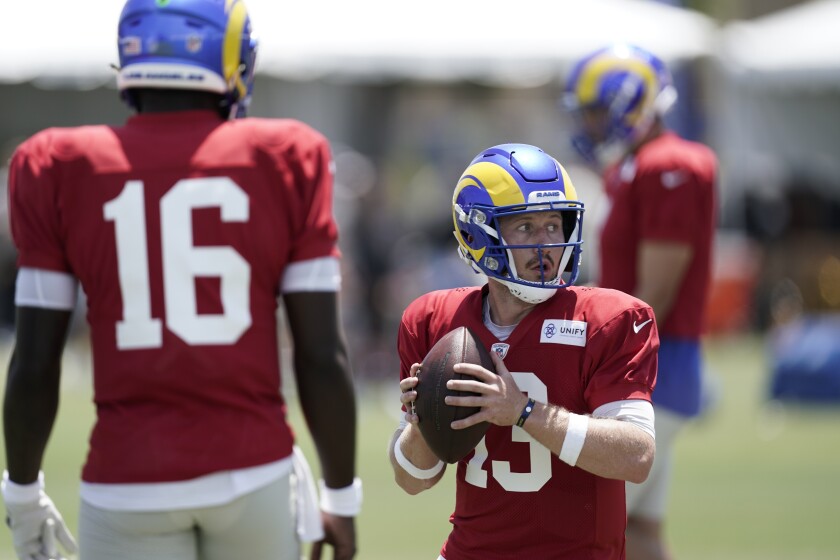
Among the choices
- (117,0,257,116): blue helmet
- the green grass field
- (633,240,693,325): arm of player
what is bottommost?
the green grass field

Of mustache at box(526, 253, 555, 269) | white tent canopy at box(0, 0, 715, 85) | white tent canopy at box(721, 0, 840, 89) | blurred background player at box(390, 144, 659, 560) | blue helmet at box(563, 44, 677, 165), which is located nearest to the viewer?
blurred background player at box(390, 144, 659, 560)

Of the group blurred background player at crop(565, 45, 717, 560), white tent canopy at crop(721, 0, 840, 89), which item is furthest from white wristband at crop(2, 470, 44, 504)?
white tent canopy at crop(721, 0, 840, 89)

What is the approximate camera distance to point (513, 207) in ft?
11.1

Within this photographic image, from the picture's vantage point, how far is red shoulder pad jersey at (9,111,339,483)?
11.1ft

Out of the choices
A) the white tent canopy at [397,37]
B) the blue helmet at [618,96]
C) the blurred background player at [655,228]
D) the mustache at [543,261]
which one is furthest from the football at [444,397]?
the white tent canopy at [397,37]

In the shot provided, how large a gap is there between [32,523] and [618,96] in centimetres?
308

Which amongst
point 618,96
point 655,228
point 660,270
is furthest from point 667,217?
point 618,96

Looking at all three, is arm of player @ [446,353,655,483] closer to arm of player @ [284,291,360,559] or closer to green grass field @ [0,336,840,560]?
arm of player @ [284,291,360,559]

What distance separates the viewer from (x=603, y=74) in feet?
18.4

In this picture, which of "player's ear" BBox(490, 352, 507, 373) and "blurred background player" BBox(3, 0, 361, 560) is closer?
"player's ear" BBox(490, 352, 507, 373)

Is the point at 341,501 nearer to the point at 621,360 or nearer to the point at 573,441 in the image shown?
the point at 573,441

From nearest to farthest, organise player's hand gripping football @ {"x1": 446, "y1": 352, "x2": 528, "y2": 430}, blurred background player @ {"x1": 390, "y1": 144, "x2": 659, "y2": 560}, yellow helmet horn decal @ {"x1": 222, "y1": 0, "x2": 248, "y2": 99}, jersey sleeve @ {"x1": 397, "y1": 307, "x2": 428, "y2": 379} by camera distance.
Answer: player's hand gripping football @ {"x1": 446, "y1": 352, "x2": 528, "y2": 430} → blurred background player @ {"x1": 390, "y1": 144, "x2": 659, "y2": 560} → jersey sleeve @ {"x1": 397, "y1": 307, "x2": 428, "y2": 379} → yellow helmet horn decal @ {"x1": 222, "y1": 0, "x2": 248, "y2": 99}

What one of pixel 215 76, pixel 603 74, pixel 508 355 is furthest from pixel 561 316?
pixel 603 74

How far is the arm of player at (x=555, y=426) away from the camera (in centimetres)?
313
